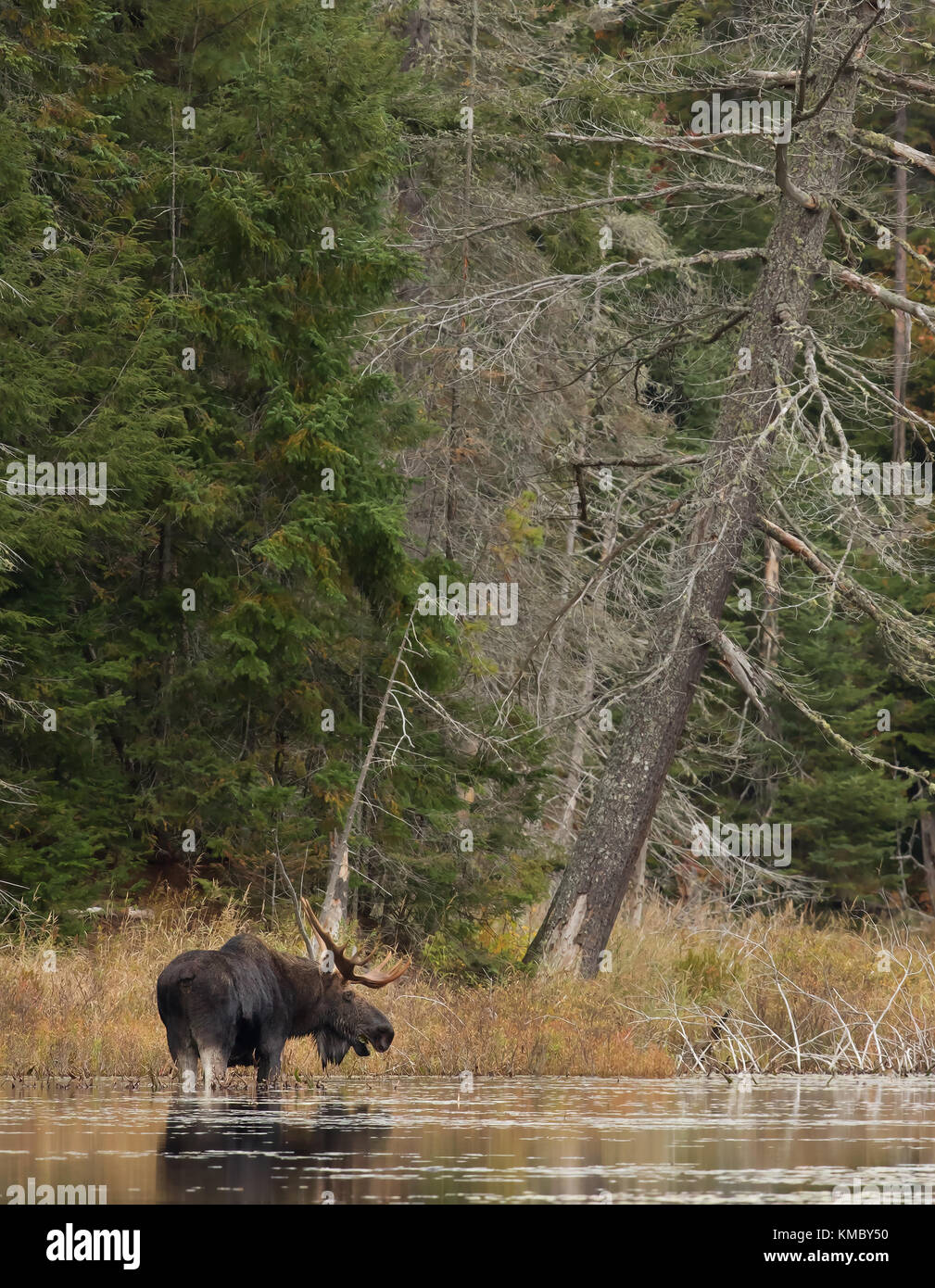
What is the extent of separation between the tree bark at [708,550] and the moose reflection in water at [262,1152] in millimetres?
6569

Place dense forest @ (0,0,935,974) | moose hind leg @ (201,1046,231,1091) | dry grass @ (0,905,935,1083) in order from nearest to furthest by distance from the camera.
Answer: moose hind leg @ (201,1046,231,1091) → dry grass @ (0,905,935,1083) → dense forest @ (0,0,935,974)

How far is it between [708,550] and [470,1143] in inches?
353

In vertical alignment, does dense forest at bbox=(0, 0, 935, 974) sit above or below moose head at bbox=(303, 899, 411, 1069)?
above

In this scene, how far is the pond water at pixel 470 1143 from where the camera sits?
8352 millimetres

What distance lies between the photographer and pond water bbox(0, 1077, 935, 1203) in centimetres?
835

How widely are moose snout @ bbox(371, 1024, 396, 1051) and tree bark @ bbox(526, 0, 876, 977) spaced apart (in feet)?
15.5

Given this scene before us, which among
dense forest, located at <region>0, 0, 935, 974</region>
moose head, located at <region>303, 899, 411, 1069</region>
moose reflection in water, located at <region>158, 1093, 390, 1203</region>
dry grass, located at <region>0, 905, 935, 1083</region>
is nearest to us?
moose reflection in water, located at <region>158, 1093, 390, 1203</region>

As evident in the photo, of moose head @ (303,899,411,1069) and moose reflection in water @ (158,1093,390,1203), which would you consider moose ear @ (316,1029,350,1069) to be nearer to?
moose head @ (303,899,411,1069)

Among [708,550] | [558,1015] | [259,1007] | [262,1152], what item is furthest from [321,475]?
[262,1152]

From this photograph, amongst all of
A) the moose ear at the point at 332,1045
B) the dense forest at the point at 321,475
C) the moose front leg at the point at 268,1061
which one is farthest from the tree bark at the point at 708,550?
the moose front leg at the point at 268,1061

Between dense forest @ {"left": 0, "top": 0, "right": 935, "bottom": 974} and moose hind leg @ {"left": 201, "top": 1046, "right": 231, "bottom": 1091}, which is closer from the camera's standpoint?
moose hind leg @ {"left": 201, "top": 1046, "right": 231, "bottom": 1091}

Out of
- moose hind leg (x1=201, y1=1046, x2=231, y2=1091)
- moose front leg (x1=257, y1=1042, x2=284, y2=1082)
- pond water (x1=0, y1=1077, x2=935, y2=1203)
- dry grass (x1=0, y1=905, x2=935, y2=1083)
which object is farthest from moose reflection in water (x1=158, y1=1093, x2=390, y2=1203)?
dry grass (x1=0, y1=905, x2=935, y2=1083)

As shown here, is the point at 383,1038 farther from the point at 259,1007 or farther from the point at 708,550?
the point at 708,550

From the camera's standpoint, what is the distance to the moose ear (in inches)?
540
